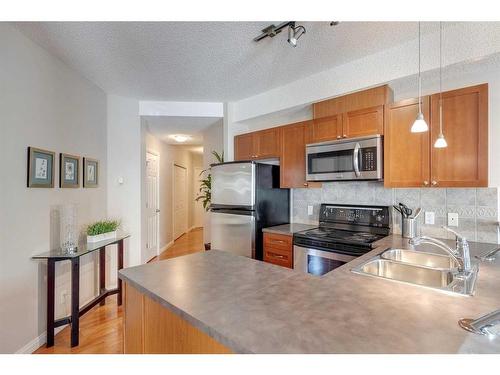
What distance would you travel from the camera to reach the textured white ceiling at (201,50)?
1.99m

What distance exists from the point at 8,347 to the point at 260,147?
2.96 metres

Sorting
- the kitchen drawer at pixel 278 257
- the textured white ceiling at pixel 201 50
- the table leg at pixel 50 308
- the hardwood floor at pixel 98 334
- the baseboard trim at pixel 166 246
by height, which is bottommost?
the hardwood floor at pixel 98 334

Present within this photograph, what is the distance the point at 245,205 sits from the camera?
2.94 meters

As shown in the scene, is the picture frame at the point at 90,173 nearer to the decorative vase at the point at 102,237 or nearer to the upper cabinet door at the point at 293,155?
the decorative vase at the point at 102,237

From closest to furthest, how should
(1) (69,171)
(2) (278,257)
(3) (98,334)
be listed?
(3) (98,334) < (1) (69,171) < (2) (278,257)

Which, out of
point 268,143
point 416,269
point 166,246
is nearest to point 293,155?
point 268,143

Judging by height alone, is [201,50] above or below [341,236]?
above

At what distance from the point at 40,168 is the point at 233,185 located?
1821 millimetres

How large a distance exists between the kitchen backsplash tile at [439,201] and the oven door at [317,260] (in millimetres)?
730

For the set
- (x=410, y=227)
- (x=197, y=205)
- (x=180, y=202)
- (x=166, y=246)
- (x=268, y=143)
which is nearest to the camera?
(x=410, y=227)

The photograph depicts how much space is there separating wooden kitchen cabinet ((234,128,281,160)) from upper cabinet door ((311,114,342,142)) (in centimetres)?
51

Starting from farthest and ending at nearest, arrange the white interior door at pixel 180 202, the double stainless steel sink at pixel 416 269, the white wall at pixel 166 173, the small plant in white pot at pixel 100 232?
the white interior door at pixel 180 202 < the white wall at pixel 166 173 < the small plant in white pot at pixel 100 232 < the double stainless steel sink at pixel 416 269

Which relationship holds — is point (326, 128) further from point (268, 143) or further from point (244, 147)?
point (244, 147)

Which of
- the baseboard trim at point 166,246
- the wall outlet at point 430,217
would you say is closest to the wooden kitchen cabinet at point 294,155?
the wall outlet at point 430,217
